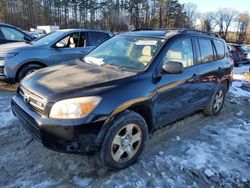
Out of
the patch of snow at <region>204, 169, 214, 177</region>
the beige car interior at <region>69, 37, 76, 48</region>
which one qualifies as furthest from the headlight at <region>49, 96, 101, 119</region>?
the beige car interior at <region>69, 37, 76, 48</region>

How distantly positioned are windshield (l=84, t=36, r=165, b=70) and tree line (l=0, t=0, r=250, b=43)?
4628 cm

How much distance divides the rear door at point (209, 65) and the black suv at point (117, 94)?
0.07 feet

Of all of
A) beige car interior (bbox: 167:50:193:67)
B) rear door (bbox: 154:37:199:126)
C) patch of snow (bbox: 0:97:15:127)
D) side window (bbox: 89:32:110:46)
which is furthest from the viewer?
side window (bbox: 89:32:110:46)

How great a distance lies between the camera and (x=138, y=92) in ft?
10.5

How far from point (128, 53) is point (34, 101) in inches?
63.3

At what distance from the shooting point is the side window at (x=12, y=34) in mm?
8414

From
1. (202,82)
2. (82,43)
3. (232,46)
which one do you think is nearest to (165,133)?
(202,82)

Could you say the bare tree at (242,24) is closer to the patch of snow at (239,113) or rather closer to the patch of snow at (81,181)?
the patch of snow at (239,113)

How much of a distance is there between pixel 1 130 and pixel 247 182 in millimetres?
3730

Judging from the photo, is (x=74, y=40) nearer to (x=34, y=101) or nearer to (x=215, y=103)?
(x=215, y=103)

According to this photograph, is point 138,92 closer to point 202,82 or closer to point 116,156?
point 116,156

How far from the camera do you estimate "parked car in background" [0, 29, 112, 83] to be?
6184mm

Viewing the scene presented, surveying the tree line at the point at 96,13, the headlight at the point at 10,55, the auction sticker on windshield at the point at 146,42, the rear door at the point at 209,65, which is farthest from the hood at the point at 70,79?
the tree line at the point at 96,13

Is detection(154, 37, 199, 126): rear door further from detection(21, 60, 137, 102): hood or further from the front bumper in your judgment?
the front bumper
